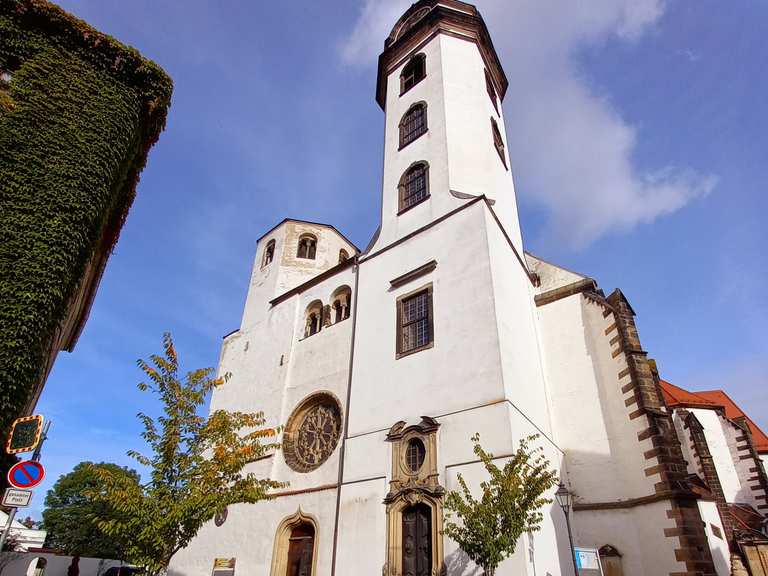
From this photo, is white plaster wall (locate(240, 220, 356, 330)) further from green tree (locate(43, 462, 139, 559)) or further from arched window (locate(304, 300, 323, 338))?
green tree (locate(43, 462, 139, 559))

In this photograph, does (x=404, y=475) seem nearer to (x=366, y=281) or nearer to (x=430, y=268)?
(x=430, y=268)

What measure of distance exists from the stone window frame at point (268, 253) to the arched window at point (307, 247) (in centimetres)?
126

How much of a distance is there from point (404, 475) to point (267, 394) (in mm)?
8206

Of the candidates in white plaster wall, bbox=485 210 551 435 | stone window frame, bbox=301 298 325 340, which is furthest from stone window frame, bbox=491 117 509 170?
stone window frame, bbox=301 298 325 340

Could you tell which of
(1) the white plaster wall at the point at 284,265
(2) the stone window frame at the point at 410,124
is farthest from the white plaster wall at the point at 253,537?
(2) the stone window frame at the point at 410,124

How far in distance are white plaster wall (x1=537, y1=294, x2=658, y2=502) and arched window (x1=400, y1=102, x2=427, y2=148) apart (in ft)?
26.3

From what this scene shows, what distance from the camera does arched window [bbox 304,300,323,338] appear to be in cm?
1858

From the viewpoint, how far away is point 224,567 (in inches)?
594

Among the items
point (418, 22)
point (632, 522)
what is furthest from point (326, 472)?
point (418, 22)

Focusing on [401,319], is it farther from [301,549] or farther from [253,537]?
[253,537]

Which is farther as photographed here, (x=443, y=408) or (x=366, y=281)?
(x=366, y=281)

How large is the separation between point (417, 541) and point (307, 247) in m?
15.2

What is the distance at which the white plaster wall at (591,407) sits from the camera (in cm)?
1238

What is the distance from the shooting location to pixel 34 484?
707 cm
